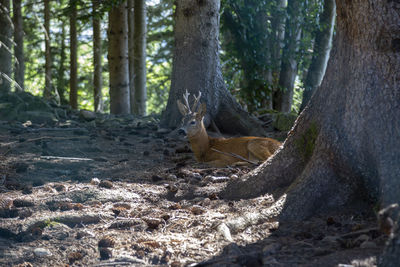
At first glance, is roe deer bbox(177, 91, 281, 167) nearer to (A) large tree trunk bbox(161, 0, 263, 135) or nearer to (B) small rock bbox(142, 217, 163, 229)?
(A) large tree trunk bbox(161, 0, 263, 135)

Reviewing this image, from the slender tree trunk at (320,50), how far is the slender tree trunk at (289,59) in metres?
0.61

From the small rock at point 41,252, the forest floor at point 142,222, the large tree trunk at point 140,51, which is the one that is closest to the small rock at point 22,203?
the forest floor at point 142,222

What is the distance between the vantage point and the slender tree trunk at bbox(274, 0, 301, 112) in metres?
13.3

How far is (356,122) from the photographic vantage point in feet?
13.8

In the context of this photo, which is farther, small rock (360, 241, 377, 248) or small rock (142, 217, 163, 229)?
small rock (142, 217, 163, 229)

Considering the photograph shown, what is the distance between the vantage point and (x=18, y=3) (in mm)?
15203

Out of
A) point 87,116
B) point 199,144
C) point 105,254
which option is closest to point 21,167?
point 105,254

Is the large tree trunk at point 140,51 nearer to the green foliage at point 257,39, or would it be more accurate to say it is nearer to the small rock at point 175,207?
the green foliage at point 257,39

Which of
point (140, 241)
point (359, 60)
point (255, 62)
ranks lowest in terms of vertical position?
point (140, 241)

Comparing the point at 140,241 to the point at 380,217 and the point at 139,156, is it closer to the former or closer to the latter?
the point at 380,217

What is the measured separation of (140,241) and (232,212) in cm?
105

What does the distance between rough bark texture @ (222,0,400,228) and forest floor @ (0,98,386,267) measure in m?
0.26

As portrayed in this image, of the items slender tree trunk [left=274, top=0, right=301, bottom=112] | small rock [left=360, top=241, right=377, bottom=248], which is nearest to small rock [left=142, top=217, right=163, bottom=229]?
small rock [left=360, top=241, right=377, bottom=248]

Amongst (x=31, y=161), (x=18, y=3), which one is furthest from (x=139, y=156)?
(x=18, y=3)
